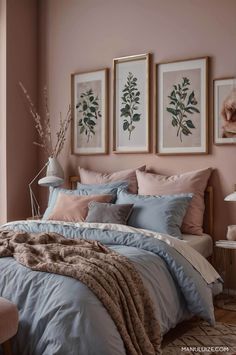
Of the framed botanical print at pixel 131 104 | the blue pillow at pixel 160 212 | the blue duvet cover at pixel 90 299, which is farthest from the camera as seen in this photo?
the framed botanical print at pixel 131 104

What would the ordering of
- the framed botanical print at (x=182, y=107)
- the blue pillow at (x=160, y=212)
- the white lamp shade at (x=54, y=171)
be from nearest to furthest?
the blue pillow at (x=160, y=212), the framed botanical print at (x=182, y=107), the white lamp shade at (x=54, y=171)

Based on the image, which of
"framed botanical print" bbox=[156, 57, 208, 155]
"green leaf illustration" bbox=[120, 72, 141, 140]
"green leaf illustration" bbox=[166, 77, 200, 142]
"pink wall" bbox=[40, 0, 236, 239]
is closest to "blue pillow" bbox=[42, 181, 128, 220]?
"pink wall" bbox=[40, 0, 236, 239]

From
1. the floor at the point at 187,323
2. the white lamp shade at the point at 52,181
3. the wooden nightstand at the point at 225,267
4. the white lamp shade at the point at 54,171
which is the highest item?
the white lamp shade at the point at 54,171

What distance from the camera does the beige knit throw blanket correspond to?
266cm

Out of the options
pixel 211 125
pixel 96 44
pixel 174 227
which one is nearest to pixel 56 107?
pixel 96 44

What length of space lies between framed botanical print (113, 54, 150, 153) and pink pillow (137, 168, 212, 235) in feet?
1.62

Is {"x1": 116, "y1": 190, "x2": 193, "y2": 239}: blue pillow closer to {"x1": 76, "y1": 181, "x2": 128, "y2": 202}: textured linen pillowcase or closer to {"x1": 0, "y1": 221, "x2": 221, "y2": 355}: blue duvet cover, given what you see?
{"x1": 76, "y1": 181, "x2": 128, "y2": 202}: textured linen pillowcase

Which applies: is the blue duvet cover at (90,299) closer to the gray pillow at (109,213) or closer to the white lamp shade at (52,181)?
the gray pillow at (109,213)

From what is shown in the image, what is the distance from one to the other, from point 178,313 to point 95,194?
1.54 meters

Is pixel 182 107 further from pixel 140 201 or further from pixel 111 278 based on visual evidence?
pixel 111 278

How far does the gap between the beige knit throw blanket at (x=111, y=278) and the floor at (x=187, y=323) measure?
22.5 inches

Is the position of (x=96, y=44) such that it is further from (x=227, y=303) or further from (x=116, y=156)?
(x=227, y=303)

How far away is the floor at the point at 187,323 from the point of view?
11.0 ft

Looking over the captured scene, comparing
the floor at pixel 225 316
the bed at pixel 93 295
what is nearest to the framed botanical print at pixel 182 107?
the bed at pixel 93 295
